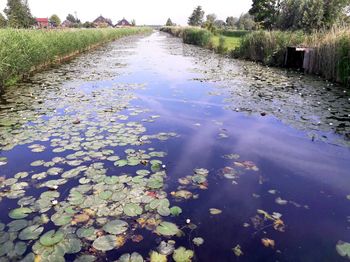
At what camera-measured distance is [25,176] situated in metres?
4.33

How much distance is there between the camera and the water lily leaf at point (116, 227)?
3.16m

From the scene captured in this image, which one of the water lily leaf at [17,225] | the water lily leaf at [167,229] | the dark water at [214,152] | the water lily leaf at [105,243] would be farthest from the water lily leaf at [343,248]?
the water lily leaf at [17,225]

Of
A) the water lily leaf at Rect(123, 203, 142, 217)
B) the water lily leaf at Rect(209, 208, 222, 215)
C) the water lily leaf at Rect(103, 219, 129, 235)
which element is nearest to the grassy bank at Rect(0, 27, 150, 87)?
the water lily leaf at Rect(123, 203, 142, 217)

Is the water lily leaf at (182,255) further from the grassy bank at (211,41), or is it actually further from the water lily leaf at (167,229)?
the grassy bank at (211,41)

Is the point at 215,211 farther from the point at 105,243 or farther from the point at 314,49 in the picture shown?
the point at 314,49

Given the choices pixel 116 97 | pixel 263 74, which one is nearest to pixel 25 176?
pixel 116 97

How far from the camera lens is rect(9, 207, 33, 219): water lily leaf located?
3.39 m

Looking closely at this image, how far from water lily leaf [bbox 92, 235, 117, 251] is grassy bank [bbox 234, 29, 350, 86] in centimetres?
1045

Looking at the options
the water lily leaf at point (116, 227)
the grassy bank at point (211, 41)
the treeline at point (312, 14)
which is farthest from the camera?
the treeline at point (312, 14)

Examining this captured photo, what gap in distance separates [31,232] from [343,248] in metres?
3.22

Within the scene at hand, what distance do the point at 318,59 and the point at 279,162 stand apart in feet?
33.1

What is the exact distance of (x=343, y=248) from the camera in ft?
10.00

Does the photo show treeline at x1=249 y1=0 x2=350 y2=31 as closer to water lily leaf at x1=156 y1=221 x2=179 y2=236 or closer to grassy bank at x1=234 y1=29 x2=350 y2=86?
grassy bank at x1=234 y1=29 x2=350 y2=86

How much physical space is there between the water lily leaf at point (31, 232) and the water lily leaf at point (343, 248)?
308cm
